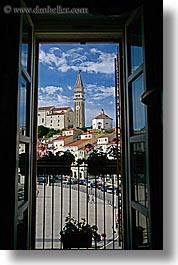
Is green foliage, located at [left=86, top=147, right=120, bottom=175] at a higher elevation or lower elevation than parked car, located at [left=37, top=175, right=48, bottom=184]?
higher

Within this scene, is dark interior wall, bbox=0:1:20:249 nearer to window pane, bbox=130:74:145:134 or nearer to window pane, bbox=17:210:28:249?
window pane, bbox=17:210:28:249

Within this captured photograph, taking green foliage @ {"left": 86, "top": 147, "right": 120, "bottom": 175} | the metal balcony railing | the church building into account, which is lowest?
the metal balcony railing

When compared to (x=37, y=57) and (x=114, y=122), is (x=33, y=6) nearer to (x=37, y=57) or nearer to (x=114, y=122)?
(x=37, y=57)

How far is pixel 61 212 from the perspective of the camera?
1.29 metres

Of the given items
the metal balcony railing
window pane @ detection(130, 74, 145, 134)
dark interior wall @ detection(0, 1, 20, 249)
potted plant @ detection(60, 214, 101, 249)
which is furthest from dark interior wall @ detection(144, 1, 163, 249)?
→ dark interior wall @ detection(0, 1, 20, 249)

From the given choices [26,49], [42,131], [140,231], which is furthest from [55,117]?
[140,231]

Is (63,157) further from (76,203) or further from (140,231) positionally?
(140,231)

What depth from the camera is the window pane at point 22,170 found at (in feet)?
4.20

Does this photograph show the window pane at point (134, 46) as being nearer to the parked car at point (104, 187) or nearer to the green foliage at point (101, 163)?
the green foliage at point (101, 163)

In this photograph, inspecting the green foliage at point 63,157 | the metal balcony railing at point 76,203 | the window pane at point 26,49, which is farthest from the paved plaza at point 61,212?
the window pane at point 26,49

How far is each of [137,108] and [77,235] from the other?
614 millimetres

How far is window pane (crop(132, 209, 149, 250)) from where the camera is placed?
1.26 m

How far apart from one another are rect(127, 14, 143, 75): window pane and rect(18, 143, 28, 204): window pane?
602 mm

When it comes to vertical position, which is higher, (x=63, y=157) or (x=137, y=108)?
(x=137, y=108)
